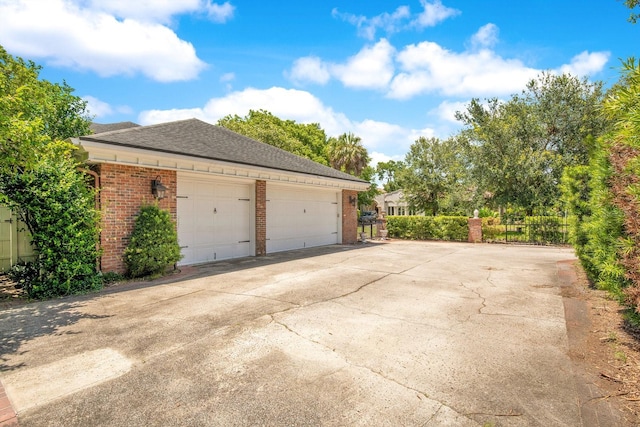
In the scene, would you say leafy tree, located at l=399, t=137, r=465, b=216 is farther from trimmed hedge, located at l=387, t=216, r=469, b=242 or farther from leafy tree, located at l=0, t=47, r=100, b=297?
leafy tree, located at l=0, t=47, r=100, b=297

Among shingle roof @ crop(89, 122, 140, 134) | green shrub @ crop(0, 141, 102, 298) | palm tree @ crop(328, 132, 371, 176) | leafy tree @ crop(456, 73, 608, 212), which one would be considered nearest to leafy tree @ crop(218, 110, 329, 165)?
palm tree @ crop(328, 132, 371, 176)

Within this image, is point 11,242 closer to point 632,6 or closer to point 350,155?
point 632,6

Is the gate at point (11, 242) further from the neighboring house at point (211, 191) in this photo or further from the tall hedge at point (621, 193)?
the tall hedge at point (621, 193)

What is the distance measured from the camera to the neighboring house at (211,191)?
721cm

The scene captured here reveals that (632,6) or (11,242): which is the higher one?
(632,6)

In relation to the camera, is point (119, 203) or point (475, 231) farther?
point (475, 231)

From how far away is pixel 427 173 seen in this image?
27.5 m

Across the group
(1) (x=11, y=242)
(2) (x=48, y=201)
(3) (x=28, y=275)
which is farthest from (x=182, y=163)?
(1) (x=11, y=242)

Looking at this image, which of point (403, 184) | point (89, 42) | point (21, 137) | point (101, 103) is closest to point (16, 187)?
point (21, 137)

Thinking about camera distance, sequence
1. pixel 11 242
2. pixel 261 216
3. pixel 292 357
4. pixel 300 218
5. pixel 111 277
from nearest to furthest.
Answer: pixel 292 357
pixel 111 277
pixel 11 242
pixel 261 216
pixel 300 218

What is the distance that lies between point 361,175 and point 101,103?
1060 inches

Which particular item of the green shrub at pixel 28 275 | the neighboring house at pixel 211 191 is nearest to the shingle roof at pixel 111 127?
the neighboring house at pixel 211 191

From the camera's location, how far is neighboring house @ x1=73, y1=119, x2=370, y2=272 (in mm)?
7211

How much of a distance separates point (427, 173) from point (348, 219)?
14755 mm
